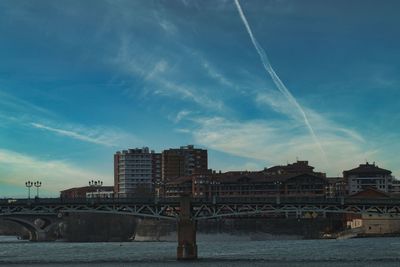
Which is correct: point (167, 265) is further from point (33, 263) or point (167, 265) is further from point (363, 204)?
point (363, 204)

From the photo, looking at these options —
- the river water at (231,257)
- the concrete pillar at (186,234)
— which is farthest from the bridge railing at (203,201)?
the river water at (231,257)

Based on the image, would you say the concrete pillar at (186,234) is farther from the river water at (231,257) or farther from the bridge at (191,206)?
the river water at (231,257)

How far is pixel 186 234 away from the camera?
4126 inches

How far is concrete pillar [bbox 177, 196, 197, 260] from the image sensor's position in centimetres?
10344

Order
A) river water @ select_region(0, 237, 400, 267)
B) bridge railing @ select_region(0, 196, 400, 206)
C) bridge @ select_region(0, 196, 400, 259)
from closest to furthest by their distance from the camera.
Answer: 1. river water @ select_region(0, 237, 400, 267)
2. bridge @ select_region(0, 196, 400, 259)
3. bridge railing @ select_region(0, 196, 400, 206)

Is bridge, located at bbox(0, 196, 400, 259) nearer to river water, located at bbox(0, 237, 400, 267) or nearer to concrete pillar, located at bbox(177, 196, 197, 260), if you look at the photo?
concrete pillar, located at bbox(177, 196, 197, 260)

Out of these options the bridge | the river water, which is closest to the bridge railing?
the bridge

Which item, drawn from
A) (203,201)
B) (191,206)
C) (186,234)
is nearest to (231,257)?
(203,201)

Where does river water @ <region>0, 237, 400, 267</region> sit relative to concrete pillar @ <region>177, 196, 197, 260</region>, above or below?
below

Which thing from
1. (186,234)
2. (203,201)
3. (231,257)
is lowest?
(231,257)

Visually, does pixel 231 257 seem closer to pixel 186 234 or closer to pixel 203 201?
pixel 203 201

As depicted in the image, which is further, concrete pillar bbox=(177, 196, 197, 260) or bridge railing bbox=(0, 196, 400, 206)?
bridge railing bbox=(0, 196, 400, 206)

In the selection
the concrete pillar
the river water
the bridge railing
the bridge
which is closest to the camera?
the river water

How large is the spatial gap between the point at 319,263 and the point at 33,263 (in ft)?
129
